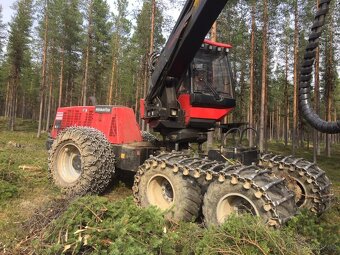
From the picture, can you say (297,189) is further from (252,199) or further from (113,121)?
(113,121)

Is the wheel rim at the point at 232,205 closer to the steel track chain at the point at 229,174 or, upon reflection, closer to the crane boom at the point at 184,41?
the steel track chain at the point at 229,174

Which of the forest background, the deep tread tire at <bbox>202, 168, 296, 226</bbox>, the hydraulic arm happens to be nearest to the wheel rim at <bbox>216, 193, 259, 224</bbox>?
the deep tread tire at <bbox>202, 168, 296, 226</bbox>

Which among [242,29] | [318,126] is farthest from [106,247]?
[242,29]

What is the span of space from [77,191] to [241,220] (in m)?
3.98

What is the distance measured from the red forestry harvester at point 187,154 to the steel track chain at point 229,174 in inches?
0.6

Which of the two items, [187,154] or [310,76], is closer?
[310,76]

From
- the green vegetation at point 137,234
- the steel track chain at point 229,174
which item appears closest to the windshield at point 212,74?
the steel track chain at point 229,174

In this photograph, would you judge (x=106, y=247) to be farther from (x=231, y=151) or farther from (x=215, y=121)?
(x=215, y=121)

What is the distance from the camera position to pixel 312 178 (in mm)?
5965

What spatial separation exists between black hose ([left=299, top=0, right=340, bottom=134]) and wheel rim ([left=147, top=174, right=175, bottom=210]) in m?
4.01

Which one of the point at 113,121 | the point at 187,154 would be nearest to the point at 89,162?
the point at 113,121

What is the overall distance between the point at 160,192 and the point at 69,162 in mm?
2890

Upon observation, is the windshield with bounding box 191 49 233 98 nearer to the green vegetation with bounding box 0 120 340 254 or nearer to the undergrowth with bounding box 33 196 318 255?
the green vegetation with bounding box 0 120 340 254

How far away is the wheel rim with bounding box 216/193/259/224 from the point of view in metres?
4.59
